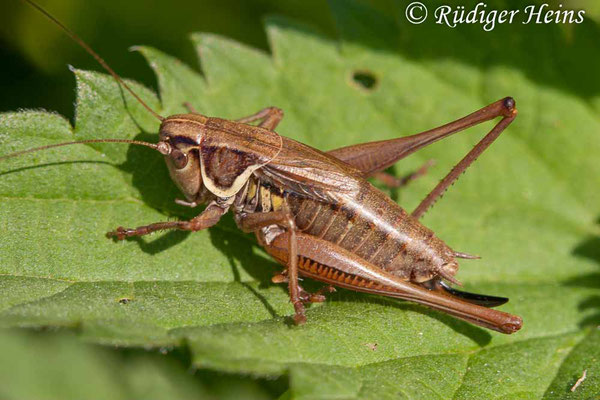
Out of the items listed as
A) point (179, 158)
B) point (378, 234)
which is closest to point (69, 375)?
point (179, 158)

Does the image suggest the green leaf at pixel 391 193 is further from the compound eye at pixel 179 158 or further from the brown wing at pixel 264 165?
the brown wing at pixel 264 165

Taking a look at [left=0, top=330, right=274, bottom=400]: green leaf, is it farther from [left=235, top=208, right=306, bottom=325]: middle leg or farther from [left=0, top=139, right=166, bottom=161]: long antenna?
[left=0, top=139, right=166, bottom=161]: long antenna

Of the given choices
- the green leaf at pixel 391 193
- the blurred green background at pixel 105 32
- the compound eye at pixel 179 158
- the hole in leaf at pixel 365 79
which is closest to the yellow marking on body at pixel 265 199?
the green leaf at pixel 391 193

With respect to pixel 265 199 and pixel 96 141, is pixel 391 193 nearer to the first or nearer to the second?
pixel 265 199

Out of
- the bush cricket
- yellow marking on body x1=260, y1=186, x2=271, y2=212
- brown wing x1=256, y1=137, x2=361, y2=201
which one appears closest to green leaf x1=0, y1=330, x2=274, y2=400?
the bush cricket

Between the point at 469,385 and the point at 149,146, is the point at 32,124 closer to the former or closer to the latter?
the point at 149,146

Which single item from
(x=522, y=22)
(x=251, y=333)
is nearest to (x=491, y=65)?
(x=522, y=22)

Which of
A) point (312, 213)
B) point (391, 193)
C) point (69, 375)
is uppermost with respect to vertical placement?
point (391, 193)
